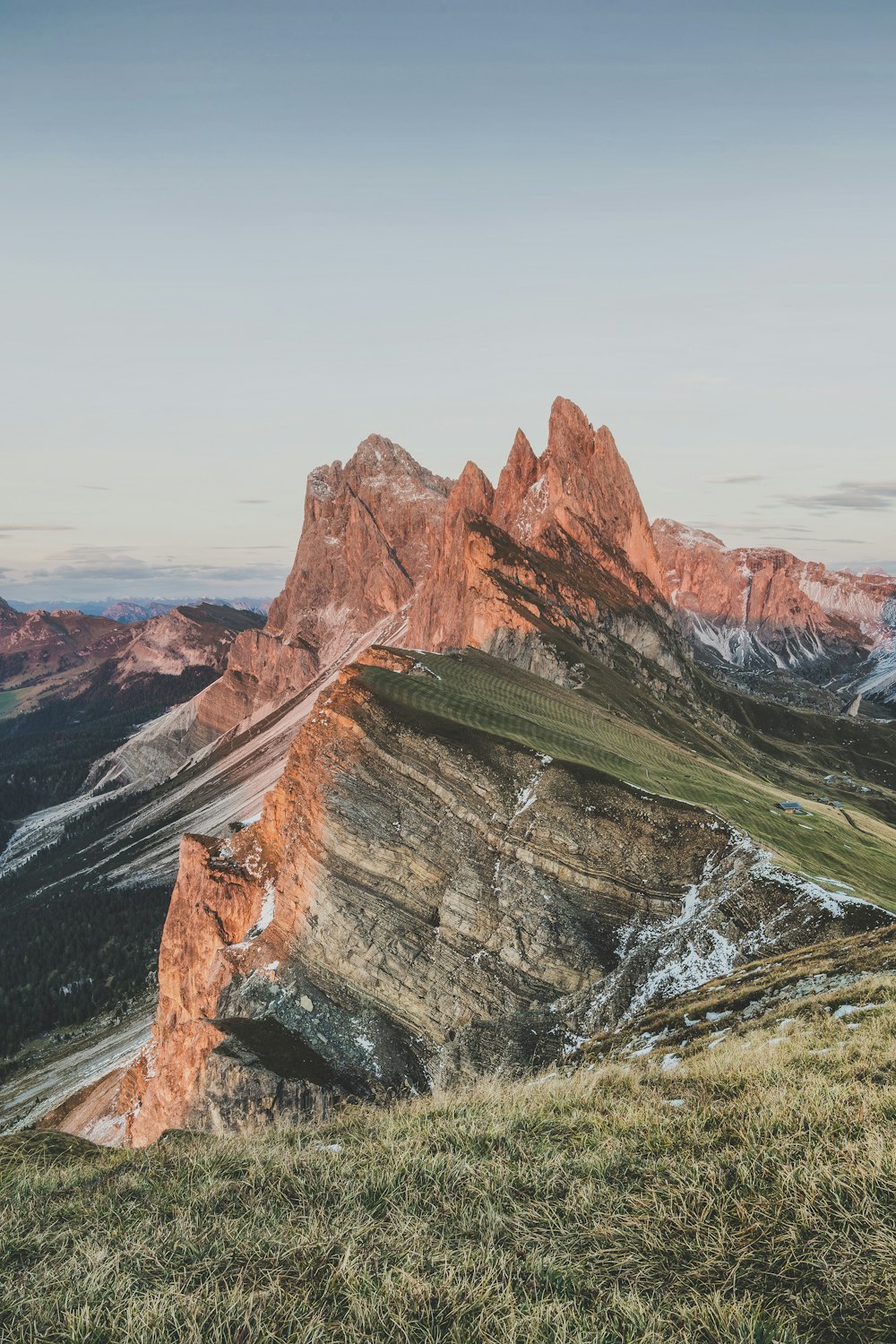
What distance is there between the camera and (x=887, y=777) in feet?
569

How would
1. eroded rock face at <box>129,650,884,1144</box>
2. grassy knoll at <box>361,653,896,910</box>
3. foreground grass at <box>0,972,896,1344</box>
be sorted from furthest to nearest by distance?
grassy knoll at <box>361,653,896,910</box> → eroded rock face at <box>129,650,884,1144</box> → foreground grass at <box>0,972,896,1344</box>

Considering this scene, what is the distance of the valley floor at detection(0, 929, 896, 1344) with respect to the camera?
16.8 feet

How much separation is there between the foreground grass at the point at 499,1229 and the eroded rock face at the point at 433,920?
2905 centimetres

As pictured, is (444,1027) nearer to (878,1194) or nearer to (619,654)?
(878,1194)

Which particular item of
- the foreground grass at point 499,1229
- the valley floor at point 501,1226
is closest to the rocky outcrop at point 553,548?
the valley floor at point 501,1226

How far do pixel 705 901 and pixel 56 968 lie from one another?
159 metres

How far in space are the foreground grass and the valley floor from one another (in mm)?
20

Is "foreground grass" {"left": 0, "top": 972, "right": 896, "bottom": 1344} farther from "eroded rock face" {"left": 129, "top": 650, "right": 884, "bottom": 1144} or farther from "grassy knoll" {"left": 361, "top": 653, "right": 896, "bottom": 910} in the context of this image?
"grassy knoll" {"left": 361, "top": 653, "right": 896, "bottom": 910}

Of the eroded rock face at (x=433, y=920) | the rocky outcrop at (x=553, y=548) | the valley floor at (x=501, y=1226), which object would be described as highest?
the rocky outcrop at (x=553, y=548)

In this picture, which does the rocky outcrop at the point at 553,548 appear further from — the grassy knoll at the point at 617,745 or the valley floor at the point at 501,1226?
the valley floor at the point at 501,1226

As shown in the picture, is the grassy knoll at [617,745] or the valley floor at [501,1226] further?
the grassy knoll at [617,745]

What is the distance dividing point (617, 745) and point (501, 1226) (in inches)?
2260

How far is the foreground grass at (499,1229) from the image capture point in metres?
5.11

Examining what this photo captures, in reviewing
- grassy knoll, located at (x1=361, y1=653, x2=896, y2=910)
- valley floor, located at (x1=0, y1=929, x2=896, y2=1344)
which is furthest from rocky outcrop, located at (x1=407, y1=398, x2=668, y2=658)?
valley floor, located at (x1=0, y1=929, x2=896, y2=1344)
